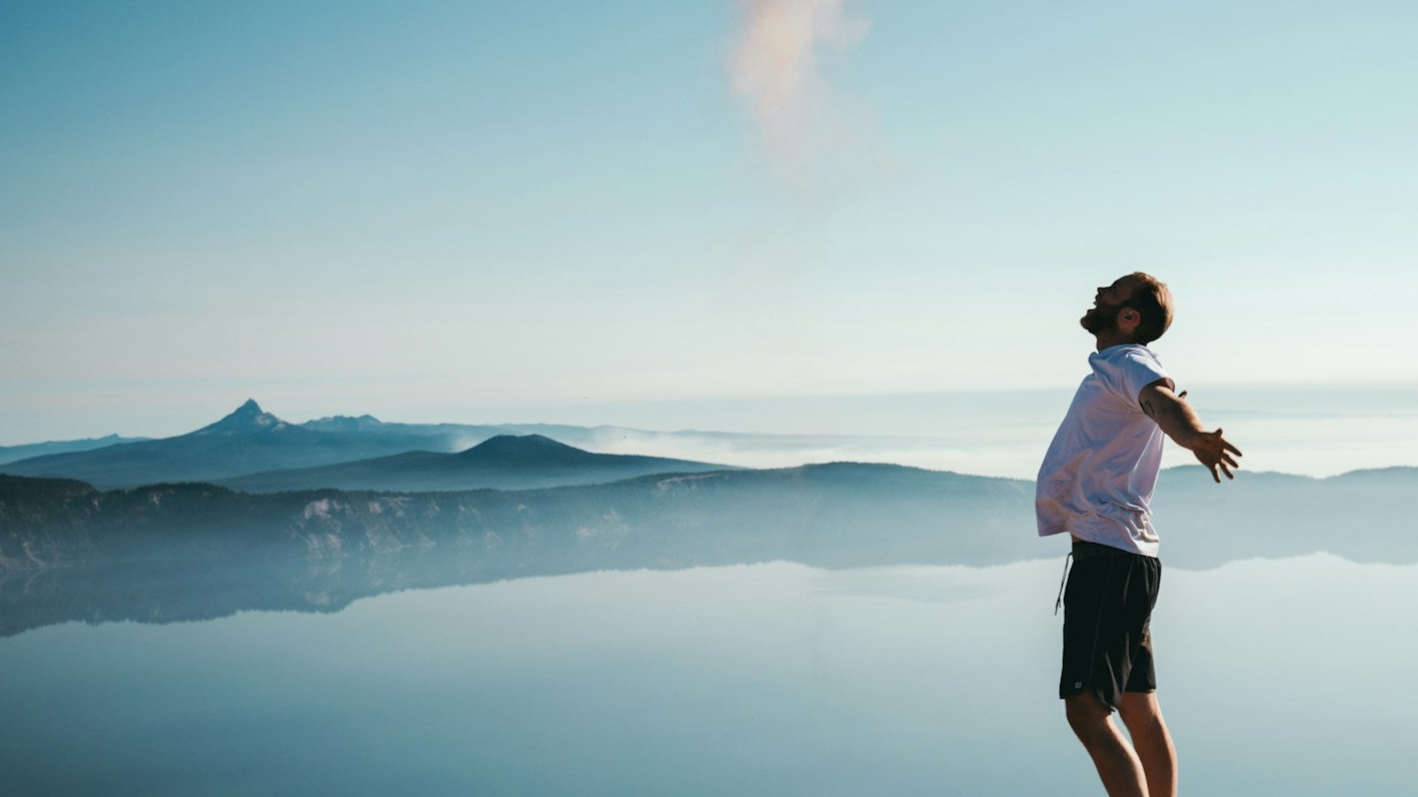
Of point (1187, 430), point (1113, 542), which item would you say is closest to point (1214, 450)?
point (1187, 430)

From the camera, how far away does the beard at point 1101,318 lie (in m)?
2.98

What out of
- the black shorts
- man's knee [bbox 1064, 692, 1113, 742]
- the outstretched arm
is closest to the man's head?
the outstretched arm

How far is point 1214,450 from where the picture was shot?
93.4 inches

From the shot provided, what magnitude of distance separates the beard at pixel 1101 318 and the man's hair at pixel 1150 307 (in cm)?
4

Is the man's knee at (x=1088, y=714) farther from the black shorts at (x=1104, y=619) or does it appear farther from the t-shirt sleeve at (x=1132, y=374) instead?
the t-shirt sleeve at (x=1132, y=374)

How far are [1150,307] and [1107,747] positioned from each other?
120 centimetres

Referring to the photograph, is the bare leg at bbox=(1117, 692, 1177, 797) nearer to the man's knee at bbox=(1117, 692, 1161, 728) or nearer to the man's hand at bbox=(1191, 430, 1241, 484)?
the man's knee at bbox=(1117, 692, 1161, 728)

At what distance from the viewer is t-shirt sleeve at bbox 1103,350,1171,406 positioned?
103 inches

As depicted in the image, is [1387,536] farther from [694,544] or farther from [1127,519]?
[1127,519]

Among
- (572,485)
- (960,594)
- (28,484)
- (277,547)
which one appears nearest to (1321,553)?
(960,594)

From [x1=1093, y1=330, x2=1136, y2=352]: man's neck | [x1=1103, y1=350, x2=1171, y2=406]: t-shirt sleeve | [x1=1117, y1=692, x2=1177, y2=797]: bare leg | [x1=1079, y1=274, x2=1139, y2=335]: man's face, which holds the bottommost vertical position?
[x1=1117, y1=692, x2=1177, y2=797]: bare leg

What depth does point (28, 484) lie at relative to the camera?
26.3 m

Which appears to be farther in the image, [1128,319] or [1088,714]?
[1128,319]

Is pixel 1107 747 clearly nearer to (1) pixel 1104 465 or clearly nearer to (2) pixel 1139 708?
(2) pixel 1139 708
